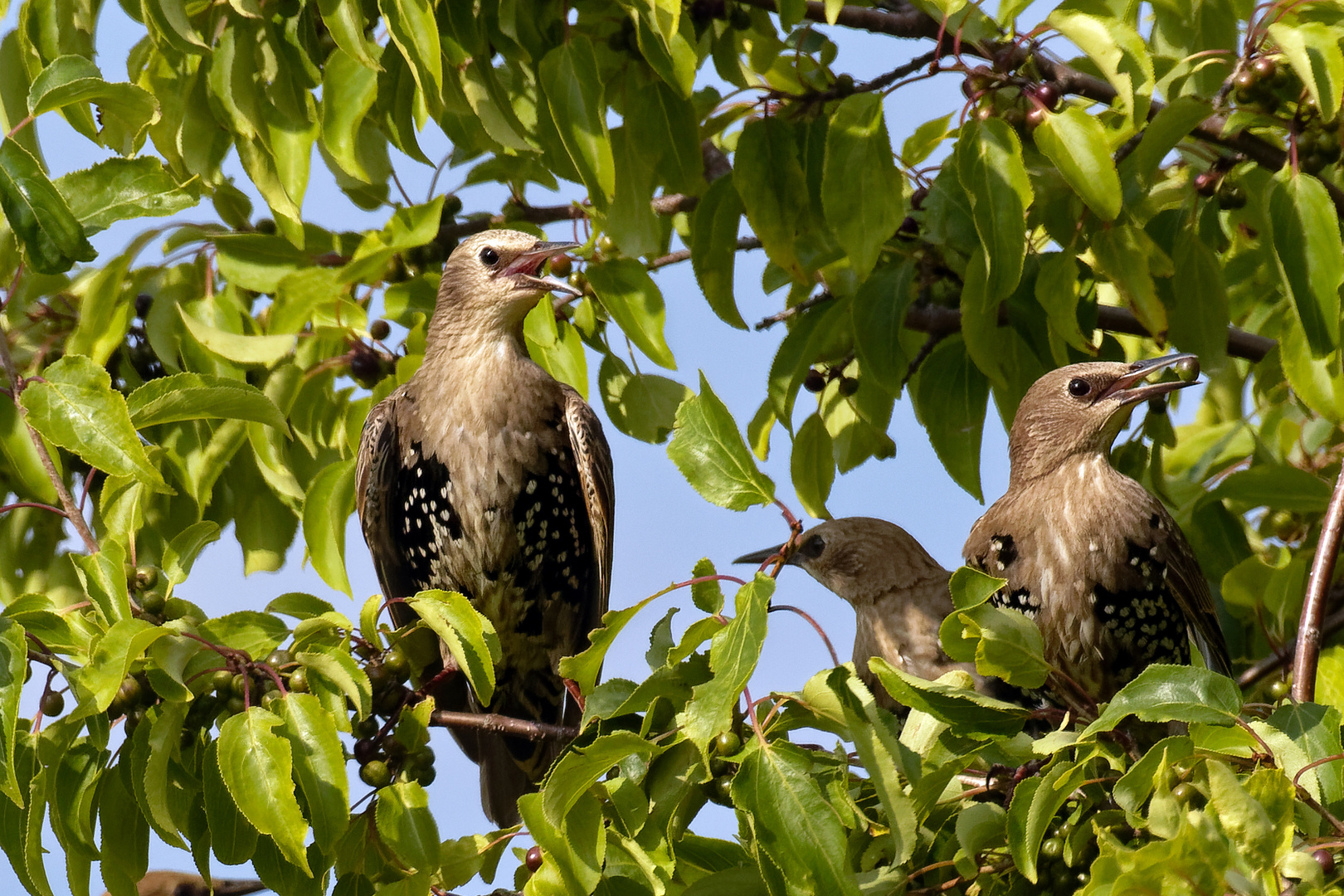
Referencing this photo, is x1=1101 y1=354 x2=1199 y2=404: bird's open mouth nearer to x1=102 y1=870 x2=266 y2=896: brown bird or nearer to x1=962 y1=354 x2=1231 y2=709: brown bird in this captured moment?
x1=962 y1=354 x2=1231 y2=709: brown bird

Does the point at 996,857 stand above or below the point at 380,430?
below

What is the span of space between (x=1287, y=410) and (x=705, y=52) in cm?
272

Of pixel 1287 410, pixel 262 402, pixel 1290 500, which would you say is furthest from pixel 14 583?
pixel 1287 410

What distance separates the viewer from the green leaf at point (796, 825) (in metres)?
2.47

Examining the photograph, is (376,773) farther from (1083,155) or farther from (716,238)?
(1083,155)

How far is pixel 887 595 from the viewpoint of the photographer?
508 centimetres

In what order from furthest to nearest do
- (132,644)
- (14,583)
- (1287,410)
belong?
(1287,410)
(14,583)
(132,644)

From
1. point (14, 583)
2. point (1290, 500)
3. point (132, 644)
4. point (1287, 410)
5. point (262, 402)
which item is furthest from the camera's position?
point (1287, 410)

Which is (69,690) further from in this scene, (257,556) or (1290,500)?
(1290,500)

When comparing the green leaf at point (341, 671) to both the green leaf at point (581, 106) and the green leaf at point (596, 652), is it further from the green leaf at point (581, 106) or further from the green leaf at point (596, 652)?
the green leaf at point (581, 106)

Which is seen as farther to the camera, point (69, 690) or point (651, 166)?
point (651, 166)

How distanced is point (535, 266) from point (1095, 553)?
78.5 inches

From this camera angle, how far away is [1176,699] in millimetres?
2480

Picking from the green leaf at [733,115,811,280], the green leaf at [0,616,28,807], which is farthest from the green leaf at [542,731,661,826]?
the green leaf at [733,115,811,280]
